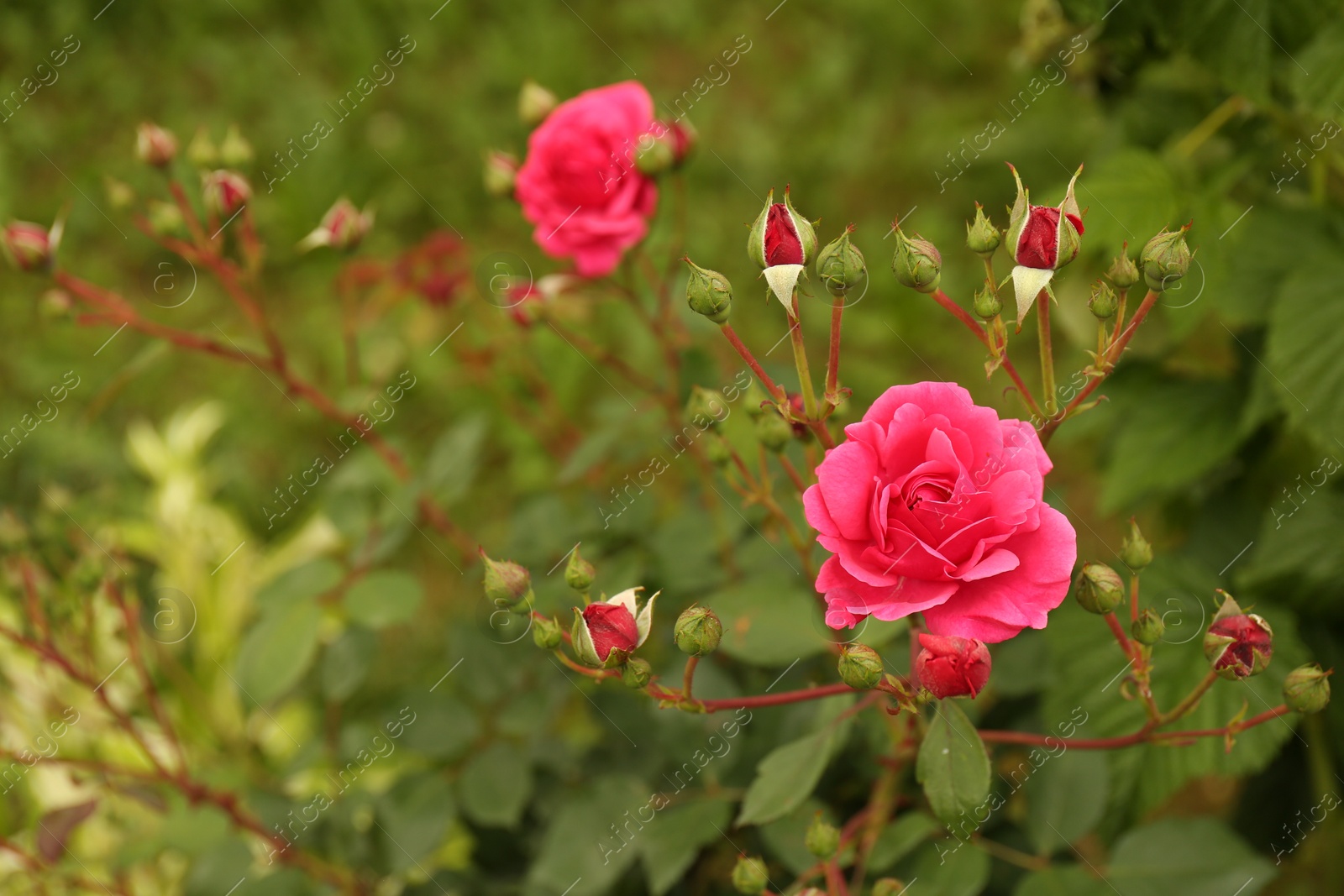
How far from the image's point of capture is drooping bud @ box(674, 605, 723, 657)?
0.78 m

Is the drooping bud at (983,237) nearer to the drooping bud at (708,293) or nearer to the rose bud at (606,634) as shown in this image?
the drooping bud at (708,293)

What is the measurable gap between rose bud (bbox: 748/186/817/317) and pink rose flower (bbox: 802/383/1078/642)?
107mm

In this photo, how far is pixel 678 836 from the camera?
109 centimetres

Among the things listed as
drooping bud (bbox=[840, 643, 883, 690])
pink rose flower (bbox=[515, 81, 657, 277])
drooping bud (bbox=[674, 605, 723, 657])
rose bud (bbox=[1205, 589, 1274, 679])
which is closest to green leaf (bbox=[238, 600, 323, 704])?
pink rose flower (bbox=[515, 81, 657, 277])

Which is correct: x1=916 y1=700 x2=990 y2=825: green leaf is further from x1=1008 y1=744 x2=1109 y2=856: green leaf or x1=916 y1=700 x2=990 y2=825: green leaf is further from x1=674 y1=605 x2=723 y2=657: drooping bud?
x1=1008 y1=744 x2=1109 y2=856: green leaf

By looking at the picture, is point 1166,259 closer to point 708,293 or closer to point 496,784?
point 708,293

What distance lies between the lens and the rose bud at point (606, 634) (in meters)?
0.77

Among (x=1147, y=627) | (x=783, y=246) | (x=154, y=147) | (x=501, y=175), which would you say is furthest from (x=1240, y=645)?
(x=154, y=147)

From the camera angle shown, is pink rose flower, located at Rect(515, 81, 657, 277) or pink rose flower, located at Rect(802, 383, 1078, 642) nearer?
pink rose flower, located at Rect(802, 383, 1078, 642)

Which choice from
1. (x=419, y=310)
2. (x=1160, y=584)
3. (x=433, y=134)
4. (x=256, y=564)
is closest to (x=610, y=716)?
(x=1160, y=584)

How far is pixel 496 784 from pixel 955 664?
74cm

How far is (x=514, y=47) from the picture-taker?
118 inches

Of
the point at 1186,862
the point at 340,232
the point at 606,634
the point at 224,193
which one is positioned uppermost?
the point at 224,193

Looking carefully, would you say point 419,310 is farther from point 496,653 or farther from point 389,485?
point 496,653
